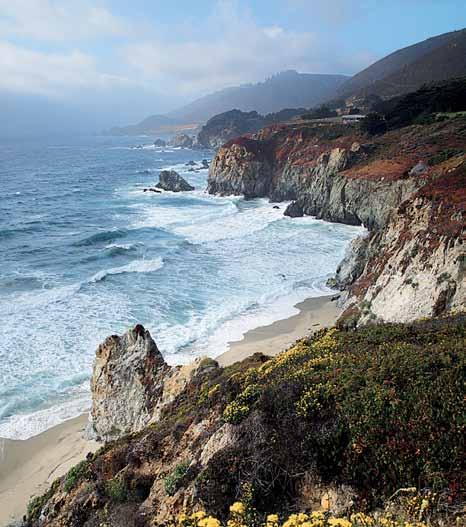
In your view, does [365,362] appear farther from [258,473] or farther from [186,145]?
[186,145]

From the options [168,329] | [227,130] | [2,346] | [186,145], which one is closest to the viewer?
[2,346]

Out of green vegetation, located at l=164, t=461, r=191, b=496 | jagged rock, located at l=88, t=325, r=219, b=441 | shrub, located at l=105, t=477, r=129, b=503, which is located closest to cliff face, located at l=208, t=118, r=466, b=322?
jagged rock, located at l=88, t=325, r=219, b=441

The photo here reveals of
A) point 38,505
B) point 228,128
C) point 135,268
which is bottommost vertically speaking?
point 38,505

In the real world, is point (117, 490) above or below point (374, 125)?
below

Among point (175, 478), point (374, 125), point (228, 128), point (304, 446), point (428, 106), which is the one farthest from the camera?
point (228, 128)

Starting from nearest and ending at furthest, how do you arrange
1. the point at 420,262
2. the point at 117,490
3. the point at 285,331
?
1. the point at 117,490
2. the point at 420,262
3. the point at 285,331

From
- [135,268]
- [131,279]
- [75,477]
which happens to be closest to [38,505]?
[75,477]

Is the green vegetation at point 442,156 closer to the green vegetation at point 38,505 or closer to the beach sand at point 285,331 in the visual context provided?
the beach sand at point 285,331

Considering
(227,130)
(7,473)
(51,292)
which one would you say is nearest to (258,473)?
(7,473)

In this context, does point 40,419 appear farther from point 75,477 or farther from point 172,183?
point 172,183
